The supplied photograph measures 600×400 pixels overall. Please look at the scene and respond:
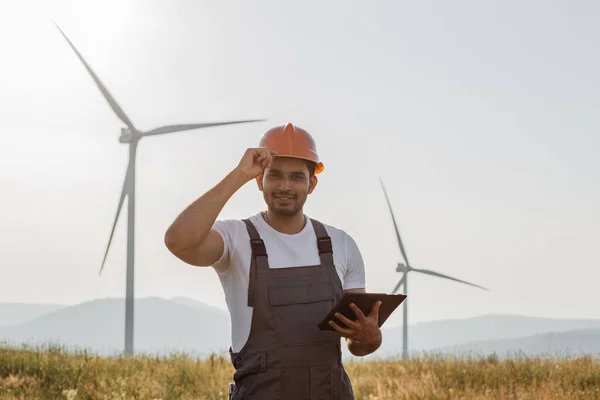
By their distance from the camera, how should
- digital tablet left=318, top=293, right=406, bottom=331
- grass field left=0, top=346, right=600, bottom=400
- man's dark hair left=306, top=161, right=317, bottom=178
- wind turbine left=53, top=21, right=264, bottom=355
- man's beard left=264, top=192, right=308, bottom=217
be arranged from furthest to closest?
wind turbine left=53, top=21, right=264, bottom=355 → grass field left=0, top=346, right=600, bottom=400 → man's dark hair left=306, top=161, right=317, bottom=178 → man's beard left=264, top=192, right=308, bottom=217 → digital tablet left=318, top=293, right=406, bottom=331

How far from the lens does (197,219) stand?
423 cm

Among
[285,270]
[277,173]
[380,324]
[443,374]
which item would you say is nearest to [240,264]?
[285,270]

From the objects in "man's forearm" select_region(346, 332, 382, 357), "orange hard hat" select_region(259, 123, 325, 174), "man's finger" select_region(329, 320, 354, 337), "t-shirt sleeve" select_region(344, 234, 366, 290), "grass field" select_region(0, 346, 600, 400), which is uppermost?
"orange hard hat" select_region(259, 123, 325, 174)

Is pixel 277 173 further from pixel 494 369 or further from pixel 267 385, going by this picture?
pixel 494 369

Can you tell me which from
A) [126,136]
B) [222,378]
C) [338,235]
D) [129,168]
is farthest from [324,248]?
[126,136]

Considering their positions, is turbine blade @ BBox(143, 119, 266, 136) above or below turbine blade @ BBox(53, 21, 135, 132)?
below

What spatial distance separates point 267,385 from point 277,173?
1219 millimetres

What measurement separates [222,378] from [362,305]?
27.4ft

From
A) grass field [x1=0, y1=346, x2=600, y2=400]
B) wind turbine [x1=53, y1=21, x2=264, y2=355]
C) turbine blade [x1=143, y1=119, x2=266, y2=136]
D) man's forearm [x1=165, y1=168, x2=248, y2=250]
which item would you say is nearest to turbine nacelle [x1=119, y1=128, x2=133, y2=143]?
wind turbine [x1=53, y1=21, x2=264, y2=355]

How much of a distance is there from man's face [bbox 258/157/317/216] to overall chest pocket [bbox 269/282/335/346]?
0.46m

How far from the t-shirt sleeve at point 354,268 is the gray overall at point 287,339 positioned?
0.24 m

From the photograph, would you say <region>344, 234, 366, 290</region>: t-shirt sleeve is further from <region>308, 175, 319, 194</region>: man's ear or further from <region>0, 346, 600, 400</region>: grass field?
<region>0, 346, 600, 400</region>: grass field

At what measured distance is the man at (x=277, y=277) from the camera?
169 inches

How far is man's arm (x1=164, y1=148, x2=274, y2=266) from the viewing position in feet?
13.9
